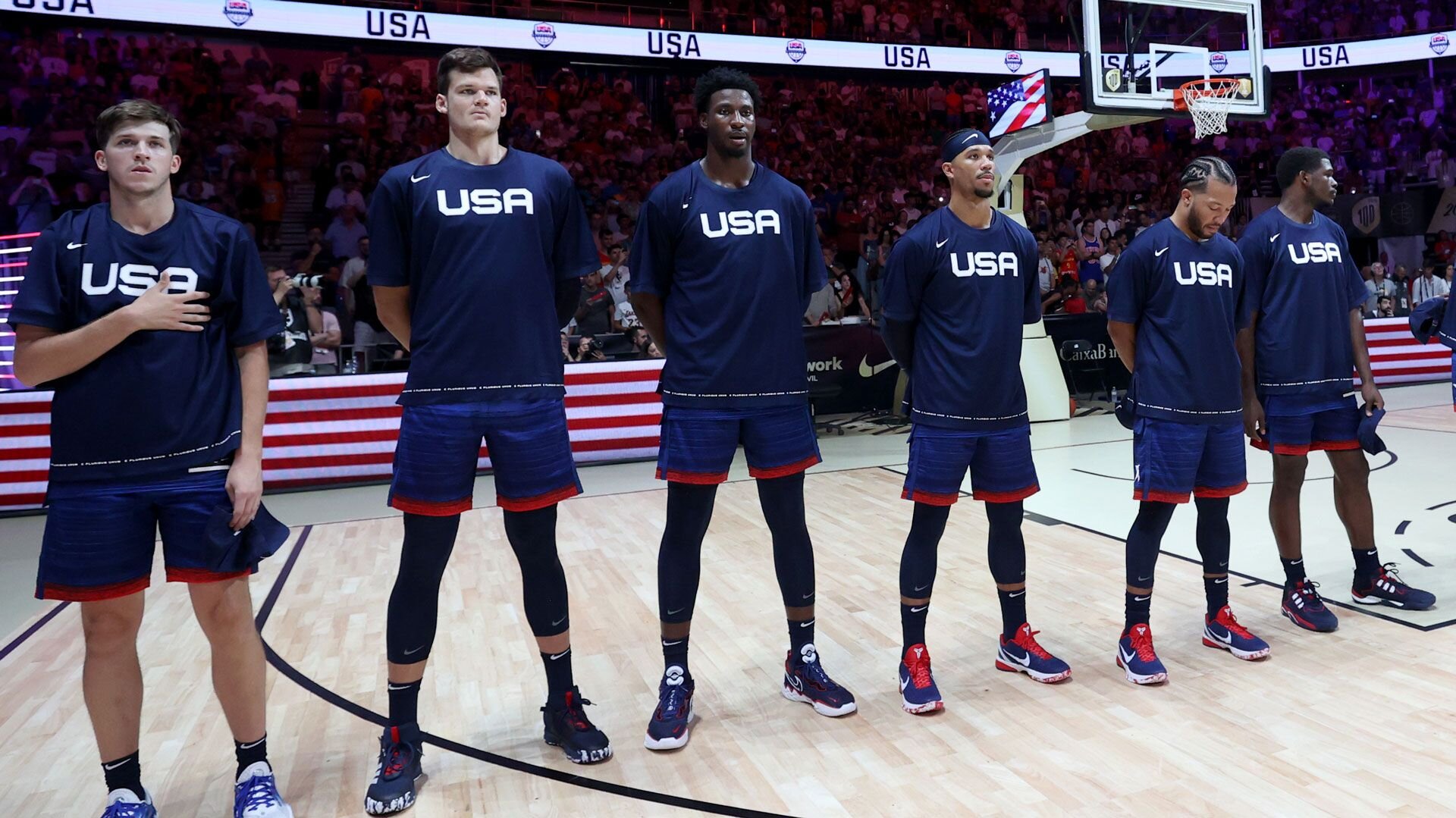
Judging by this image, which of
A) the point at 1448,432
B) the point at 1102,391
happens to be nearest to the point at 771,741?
the point at 1448,432

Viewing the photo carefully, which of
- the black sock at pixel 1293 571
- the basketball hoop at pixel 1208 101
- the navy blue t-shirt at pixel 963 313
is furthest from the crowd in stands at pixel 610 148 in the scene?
the navy blue t-shirt at pixel 963 313

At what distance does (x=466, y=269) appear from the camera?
9.30 feet

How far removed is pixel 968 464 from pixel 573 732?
157 centimetres

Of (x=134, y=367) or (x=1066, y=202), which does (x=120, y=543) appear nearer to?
(x=134, y=367)

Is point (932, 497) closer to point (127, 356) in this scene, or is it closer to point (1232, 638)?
point (1232, 638)

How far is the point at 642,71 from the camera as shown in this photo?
677 inches

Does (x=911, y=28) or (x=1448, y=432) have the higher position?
(x=911, y=28)

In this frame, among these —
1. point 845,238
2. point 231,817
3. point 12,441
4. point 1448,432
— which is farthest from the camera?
point 845,238

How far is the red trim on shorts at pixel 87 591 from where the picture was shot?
8.31ft

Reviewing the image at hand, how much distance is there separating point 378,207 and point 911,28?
55.4 feet

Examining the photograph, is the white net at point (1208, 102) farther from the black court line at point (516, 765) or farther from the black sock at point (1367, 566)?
the black court line at point (516, 765)

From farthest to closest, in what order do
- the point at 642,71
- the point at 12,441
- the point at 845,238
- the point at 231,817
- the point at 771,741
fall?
the point at 642,71 → the point at 845,238 → the point at 12,441 → the point at 771,741 → the point at 231,817

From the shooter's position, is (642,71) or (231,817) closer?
(231,817)

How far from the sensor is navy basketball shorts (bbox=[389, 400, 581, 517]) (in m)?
2.87
